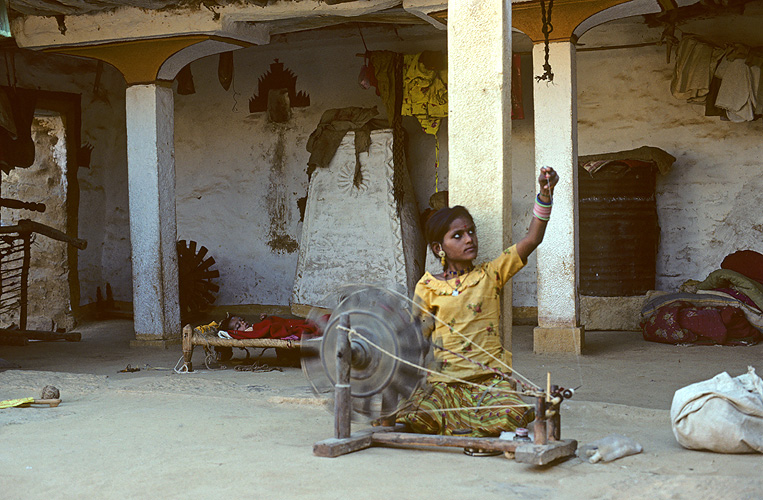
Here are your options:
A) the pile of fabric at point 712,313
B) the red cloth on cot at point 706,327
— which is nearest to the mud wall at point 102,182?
the pile of fabric at point 712,313

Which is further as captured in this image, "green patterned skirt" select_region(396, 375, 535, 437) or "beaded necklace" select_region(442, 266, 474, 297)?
"beaded necklace" select_region(442, 266, 474, 297)

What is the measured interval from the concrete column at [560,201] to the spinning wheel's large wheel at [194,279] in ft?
14.2

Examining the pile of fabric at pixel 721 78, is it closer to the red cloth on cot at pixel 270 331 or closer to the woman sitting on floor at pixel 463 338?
the red cloth on cot at pixel 270 331

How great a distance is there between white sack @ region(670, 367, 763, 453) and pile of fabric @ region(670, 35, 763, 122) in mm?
4451

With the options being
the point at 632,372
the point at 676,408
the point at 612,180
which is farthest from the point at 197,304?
the point at 676,408

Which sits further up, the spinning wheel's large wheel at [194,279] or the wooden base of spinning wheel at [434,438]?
the spinning wheel's large wheel at [194,279]

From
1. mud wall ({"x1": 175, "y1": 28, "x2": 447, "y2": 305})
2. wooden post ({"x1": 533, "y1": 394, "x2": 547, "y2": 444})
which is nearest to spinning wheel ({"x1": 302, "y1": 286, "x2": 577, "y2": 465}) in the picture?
wooden post ({"x1": 533, "y1": 394, "x2": 547, "y2": 444})

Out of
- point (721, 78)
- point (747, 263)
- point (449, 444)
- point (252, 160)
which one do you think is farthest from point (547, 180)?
point (252, 160)

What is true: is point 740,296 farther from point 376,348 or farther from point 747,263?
point 376,348

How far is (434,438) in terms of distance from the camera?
339 cm

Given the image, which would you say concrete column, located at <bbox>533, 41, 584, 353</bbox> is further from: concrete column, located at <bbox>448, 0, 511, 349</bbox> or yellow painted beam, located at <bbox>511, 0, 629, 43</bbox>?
concrete column, located at <bbox>448, 0, 511, 349</bbox>

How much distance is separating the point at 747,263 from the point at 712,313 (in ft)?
2.94

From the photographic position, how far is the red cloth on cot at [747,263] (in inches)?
297

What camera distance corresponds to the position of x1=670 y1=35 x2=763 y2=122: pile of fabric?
7.17m
